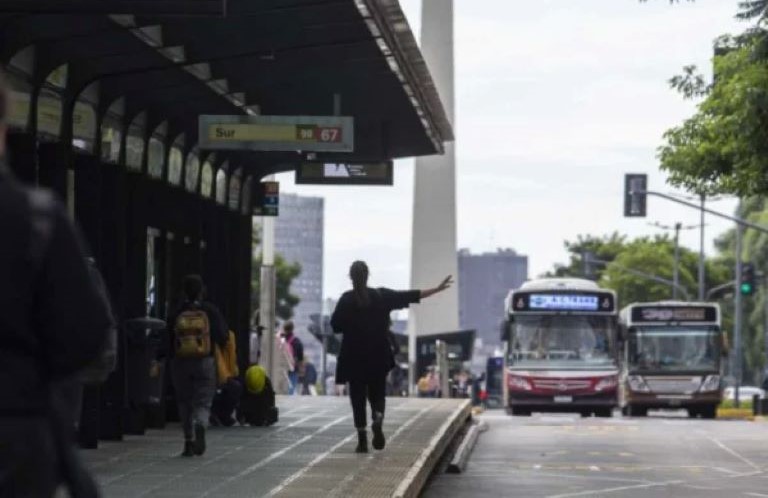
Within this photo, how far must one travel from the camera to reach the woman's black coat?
17.2m

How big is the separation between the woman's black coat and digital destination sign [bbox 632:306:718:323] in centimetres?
3154

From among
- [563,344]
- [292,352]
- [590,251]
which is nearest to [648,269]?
[590,251]

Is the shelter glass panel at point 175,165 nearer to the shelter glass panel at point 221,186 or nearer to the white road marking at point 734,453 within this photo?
the shelter glass panel at point 221,186

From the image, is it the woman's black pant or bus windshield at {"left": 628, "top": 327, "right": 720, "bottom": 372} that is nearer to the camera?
the woman's black pant

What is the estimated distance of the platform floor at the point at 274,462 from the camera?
44.6 ft

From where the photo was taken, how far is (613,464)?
2058 cm

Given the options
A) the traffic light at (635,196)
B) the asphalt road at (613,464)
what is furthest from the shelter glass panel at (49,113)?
the traffic light at (635,196)

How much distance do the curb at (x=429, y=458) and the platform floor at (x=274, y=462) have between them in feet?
0.06

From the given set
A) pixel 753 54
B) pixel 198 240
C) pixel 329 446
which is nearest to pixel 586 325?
pixel 753 54

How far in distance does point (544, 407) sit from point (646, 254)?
88.8 m

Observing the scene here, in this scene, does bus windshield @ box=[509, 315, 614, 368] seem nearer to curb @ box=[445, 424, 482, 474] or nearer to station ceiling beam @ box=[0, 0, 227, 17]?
curb @ box=[445, 424, 482, 474]

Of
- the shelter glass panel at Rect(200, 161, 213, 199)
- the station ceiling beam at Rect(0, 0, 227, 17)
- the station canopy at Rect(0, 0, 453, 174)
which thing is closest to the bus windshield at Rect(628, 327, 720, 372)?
the station canopy at Rect(0, 0, 453, 174)

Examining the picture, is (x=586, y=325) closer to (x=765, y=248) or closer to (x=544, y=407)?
(x=544, y=407)

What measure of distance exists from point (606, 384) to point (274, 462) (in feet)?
97.2
